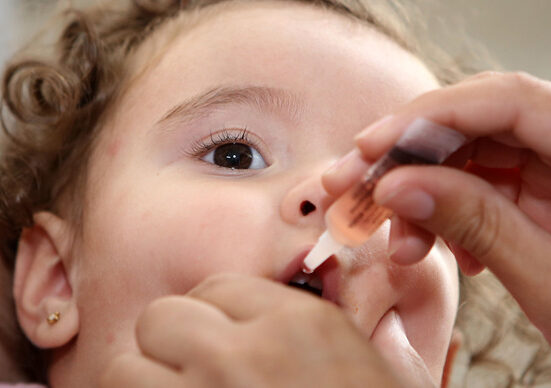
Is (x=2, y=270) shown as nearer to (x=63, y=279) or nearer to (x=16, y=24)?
(x=63, y=279)

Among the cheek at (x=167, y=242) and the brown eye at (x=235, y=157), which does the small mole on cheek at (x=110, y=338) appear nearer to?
the cheek at (x=167, y=242)

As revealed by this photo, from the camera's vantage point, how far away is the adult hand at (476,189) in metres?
0.65

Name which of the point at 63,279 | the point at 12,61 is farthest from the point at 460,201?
the point at 12,61

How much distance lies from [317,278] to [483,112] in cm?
29

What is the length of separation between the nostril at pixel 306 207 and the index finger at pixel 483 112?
14 centimetres

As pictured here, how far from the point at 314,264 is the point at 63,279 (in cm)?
50

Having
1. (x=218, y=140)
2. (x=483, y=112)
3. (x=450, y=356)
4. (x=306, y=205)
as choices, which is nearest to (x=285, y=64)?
(x=218, y=140)

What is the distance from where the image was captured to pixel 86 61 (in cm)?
123

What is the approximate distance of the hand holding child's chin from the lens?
0.52 meters

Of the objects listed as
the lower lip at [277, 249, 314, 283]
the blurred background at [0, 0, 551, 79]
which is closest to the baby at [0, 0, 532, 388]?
the lower lip at [277, 249, 314, 283]

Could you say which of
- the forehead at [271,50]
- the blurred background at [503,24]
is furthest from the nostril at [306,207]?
the blurred background at [503,24]

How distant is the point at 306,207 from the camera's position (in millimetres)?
793

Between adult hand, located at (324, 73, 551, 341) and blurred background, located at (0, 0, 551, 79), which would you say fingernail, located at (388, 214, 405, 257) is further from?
blurred background, located at (0, 0, 551, 79)

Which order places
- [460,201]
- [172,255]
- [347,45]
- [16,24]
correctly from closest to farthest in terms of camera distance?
[460,201] → [172,255] → [347,45] → [16,24]
